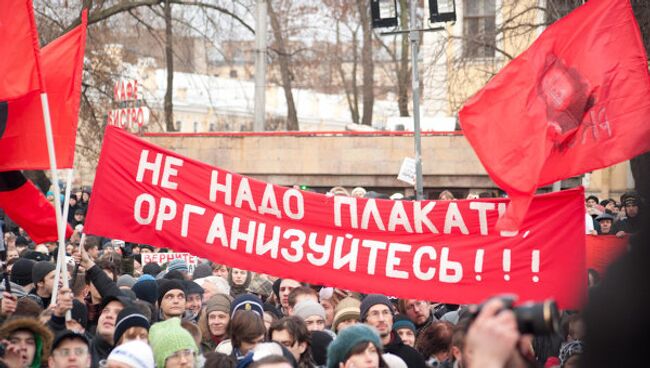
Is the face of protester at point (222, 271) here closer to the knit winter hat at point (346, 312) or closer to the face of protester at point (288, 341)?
the knit winter hat at point (346, 312)

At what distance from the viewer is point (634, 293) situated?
7.55 ft

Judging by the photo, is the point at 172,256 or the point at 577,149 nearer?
the point at 577,149

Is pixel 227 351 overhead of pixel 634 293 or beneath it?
beneath

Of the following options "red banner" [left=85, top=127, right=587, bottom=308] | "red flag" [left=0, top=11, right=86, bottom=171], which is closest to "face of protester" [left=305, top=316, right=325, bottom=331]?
"red banner" [left=85, top=127, right=587, bottom=308]

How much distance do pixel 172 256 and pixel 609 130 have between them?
6.95 metres

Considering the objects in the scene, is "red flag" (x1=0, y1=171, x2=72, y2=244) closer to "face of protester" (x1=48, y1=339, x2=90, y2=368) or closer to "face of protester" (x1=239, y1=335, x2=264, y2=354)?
"face of protester" (x1=239, y1=335, x2=264, y2=354)

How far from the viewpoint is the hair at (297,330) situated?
7309 mm

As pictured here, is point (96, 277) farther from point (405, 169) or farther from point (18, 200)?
point (405, 169)

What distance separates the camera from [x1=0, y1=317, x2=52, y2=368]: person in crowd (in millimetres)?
6457

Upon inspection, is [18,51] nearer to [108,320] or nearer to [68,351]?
[108,320]

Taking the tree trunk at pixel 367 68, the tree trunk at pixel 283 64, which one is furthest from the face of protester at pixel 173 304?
the tree trunk at pixel 367 68

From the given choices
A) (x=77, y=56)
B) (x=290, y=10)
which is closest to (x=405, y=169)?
(x=77, y=56)

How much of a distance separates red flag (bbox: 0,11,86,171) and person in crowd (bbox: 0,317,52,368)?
201 centimetres

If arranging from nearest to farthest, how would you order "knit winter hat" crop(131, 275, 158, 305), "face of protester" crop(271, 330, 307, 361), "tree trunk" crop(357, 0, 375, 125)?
"face of protester" crop(271, 330, 307, 361), "knit winter hat" crop(131, 275, 158, 305), "tree trunk" crop(357, 0, 375, 125)
